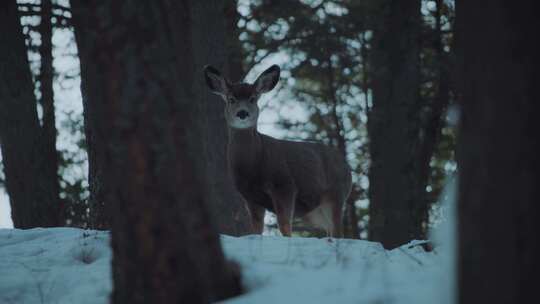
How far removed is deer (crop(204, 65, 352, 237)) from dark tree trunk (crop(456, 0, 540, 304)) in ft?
22.2

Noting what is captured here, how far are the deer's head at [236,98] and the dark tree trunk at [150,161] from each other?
5.52m

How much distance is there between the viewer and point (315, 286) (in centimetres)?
440

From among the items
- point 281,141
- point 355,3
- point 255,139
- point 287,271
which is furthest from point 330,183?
point 287,271

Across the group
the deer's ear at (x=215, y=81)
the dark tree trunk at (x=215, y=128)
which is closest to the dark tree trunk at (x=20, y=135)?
the dark tree trunk at (x=215, y=128)

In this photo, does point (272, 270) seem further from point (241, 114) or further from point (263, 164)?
point (241, 114)

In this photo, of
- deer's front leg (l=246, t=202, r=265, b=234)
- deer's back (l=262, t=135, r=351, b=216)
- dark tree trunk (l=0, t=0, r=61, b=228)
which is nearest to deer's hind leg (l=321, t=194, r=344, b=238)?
deer's back (l=262, t=135, r=351, b=216)

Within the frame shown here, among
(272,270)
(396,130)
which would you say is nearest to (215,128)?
(396,130)

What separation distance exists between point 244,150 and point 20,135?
3.40 metres

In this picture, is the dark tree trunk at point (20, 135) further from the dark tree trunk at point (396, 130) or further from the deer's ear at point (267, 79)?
the dark tree trunk at point (396, 130)

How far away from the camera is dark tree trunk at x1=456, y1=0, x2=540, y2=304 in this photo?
10.1ft

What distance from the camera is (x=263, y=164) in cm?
1026

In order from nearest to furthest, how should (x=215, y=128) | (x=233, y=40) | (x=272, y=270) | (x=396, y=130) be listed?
(x=272, y=270), (x=215, y=128), (x=233, y=40), (x=396, y=130)

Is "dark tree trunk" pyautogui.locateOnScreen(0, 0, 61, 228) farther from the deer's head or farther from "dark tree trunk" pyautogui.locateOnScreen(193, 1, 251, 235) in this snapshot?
the deer's head

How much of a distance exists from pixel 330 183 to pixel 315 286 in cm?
745
